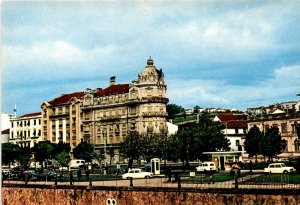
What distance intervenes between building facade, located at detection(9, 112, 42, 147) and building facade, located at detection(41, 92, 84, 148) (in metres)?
2.66

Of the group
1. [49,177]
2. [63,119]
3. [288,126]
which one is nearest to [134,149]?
[288,126]

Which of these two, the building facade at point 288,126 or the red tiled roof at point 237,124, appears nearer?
the building facade at point 288,126

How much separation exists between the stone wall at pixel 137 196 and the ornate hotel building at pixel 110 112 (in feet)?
124

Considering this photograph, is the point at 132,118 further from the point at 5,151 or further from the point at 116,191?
the point at 116,191

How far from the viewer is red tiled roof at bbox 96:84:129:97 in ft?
275

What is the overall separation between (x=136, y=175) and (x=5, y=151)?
129ft

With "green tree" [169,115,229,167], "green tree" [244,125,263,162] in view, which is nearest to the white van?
"green tree" [169,115,229,167]

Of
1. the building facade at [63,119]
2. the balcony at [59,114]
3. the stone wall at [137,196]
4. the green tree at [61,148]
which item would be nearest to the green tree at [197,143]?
the stone wall at [137,196]

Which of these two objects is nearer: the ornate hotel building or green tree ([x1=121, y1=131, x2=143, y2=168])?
green tree ([x1=121, y1=131, x2=143, y2=168])

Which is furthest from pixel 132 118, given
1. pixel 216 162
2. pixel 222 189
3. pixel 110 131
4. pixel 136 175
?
pixel 222 189

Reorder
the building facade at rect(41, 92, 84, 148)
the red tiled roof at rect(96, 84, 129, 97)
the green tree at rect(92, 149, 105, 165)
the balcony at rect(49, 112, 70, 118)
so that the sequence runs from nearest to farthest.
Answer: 1. the green tree at rect(92, 149, 105, 165)
2. the red tiled roof at rect(96, 84, 129, 97)
3. the building facade at rect(41, 92, 84, 148)
4. the balcony at rect(49, 112, 70, 118)

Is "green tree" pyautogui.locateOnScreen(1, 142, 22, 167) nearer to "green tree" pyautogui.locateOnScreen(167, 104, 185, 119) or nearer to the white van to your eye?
the white van

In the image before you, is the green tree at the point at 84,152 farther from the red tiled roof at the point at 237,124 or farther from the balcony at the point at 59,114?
the red tiled roof at the point at 237,124

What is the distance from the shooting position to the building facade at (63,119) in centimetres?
9088
